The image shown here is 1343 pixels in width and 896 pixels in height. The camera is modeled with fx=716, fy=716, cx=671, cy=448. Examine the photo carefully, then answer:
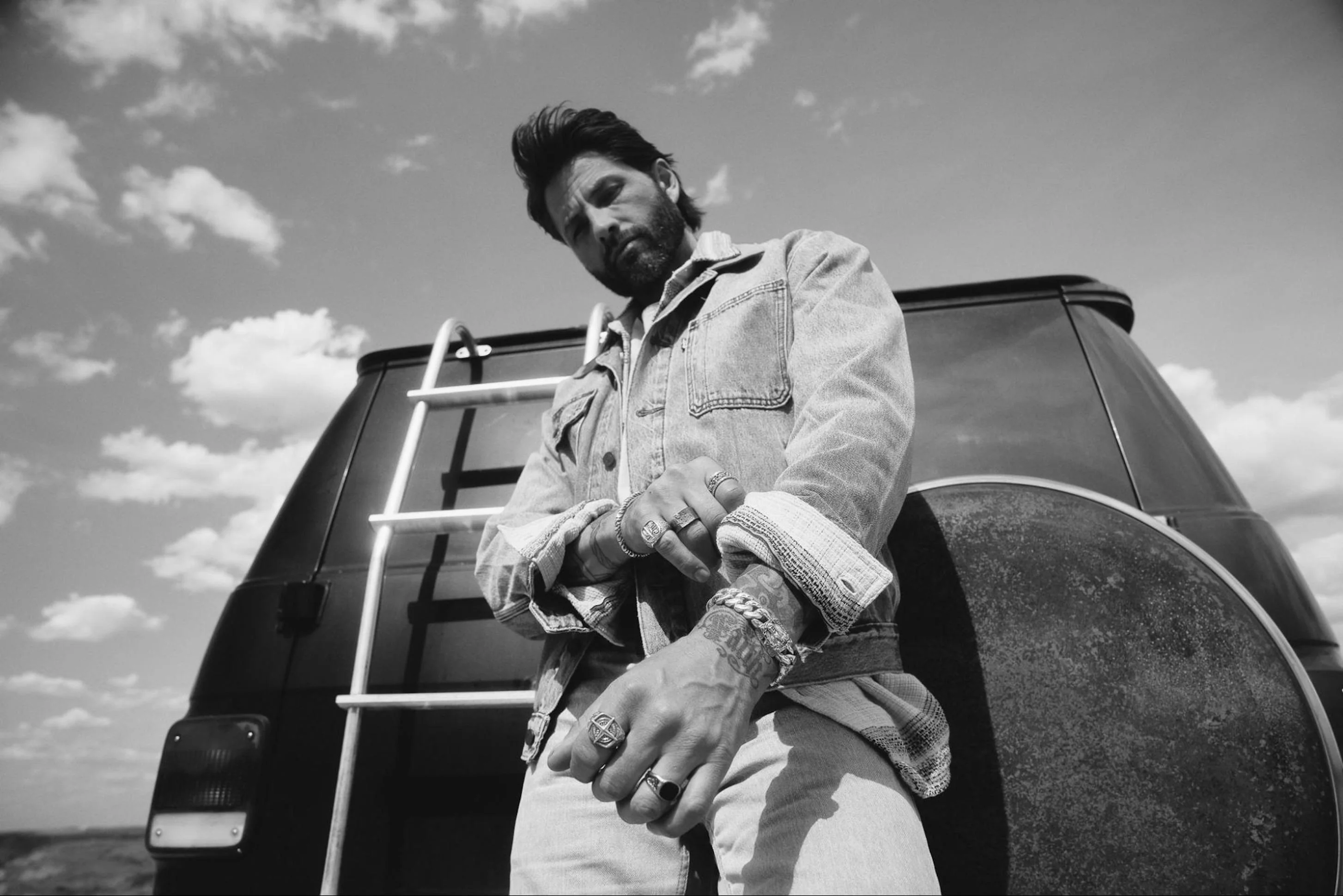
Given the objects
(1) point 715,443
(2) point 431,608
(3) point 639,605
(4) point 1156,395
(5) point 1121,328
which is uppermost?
(5) point 1121,328

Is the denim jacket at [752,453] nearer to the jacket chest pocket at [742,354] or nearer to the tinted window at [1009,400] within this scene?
the jacket chest pocket at [742,354]

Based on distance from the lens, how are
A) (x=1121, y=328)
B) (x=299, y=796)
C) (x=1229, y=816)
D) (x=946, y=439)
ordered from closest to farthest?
1. (x=1229, y=816)
2. (x=299, y=796)
3. (x=946, y=439)
4. (x=1121, y=328)

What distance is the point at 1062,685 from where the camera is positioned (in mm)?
1226

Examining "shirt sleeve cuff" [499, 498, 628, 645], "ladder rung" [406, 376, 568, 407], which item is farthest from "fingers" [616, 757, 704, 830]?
"ladder rung" [406, 376, 568, 407]

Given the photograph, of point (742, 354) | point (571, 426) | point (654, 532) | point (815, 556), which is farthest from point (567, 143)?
point (815, 556)

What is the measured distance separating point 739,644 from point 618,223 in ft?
4.46

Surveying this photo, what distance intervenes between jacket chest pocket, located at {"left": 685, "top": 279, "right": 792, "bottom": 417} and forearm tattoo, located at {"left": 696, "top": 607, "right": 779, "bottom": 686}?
19.1 inches

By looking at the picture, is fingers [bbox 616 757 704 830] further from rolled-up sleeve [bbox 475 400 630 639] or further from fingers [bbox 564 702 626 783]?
rolled-up sleeve [bbox 475 400 630 639]

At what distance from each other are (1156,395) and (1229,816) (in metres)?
0.92

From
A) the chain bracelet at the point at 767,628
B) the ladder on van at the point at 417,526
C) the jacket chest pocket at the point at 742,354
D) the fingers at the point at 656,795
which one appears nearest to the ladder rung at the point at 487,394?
the ladder on van at the point at 417,526

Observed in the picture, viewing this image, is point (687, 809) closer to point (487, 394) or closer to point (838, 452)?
point (838, 452)

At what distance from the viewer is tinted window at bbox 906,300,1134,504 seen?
1.52 m

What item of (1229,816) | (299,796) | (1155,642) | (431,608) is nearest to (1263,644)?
(1155,642)

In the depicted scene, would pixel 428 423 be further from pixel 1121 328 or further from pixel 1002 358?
pixel 1121 328
